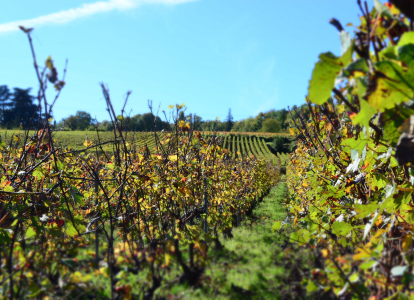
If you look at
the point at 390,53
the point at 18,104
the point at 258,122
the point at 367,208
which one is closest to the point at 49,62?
the point at 390,53

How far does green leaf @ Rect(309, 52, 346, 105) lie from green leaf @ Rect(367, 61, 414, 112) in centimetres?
9

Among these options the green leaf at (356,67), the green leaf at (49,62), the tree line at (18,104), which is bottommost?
the green leaf at (356,67)

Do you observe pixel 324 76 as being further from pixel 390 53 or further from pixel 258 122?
pixel 258 122

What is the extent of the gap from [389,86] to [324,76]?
0.15m

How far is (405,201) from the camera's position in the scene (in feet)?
3.61

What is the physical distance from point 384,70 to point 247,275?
2.50 ft

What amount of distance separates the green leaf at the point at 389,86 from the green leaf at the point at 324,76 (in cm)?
9

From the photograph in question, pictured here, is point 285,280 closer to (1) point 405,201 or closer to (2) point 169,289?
(2) point 169,289

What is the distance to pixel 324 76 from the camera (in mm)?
670

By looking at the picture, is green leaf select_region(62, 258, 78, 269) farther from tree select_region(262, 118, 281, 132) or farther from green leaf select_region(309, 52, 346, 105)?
tree select_region(262, 118, 281, 132)

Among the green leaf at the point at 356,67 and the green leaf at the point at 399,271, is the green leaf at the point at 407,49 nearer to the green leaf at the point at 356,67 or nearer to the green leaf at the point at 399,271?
the green leaf at the point at 356,67

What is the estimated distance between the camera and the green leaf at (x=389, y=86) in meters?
0.61

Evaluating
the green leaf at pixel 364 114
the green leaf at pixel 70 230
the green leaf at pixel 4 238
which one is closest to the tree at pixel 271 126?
the green leaf at pixel 70 230

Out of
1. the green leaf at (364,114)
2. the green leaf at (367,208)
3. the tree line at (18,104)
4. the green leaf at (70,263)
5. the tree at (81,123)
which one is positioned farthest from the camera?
the tree line at (18,104)
